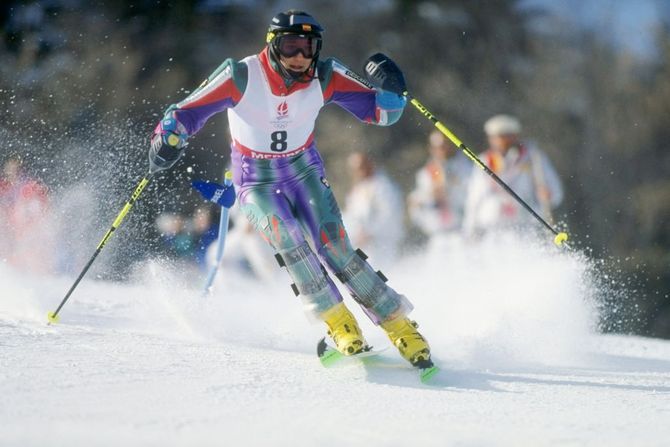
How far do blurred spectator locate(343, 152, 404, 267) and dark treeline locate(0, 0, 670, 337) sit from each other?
2.84 meters

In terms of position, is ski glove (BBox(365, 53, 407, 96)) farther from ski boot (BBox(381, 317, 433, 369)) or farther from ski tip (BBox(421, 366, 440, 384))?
ski tip (BBox(421, 366, 440, 384))

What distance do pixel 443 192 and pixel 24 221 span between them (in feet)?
12.7

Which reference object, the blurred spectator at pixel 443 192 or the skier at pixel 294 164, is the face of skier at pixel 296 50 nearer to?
the skier at pixel 294 164

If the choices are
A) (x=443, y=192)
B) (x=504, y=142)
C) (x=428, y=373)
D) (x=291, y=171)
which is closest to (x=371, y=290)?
(x=428, y=373)

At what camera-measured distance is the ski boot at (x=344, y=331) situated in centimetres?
396

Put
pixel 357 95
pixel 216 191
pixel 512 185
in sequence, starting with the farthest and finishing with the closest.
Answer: pixel 512 185 < pixel 216 191 < pixel 357 95

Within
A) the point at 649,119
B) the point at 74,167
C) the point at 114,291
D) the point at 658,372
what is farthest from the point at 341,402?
the point at 649,119

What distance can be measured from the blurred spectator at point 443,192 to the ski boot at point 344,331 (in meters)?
3.83

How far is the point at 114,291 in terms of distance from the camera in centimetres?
668

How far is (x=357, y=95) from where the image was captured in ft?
14.7

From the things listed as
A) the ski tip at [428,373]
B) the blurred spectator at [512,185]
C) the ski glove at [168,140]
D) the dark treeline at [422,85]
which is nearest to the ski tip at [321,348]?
the ski tip at [428,373]

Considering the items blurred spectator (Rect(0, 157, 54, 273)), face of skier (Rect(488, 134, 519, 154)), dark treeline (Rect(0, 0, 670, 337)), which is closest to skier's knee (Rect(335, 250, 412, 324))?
face of skier (Rect(488, 134, 519, 154))

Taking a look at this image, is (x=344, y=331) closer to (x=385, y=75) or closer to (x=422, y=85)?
(x=385, y=75)

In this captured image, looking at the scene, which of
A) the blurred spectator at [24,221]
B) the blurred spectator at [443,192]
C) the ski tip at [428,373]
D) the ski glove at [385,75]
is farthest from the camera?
the blurred spectator at [443,192]
